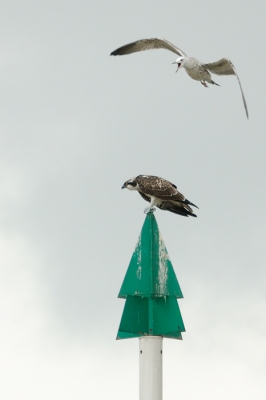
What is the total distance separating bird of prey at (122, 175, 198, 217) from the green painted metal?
4.74ft

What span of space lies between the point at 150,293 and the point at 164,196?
2703 millimetres

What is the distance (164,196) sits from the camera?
19.8m

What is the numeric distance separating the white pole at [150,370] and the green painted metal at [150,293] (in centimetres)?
33

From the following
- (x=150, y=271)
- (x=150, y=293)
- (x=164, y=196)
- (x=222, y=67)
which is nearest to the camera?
(x=150, y=293)

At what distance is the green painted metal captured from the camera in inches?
707

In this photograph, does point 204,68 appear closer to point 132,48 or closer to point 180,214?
point 132,48

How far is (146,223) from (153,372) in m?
3.22

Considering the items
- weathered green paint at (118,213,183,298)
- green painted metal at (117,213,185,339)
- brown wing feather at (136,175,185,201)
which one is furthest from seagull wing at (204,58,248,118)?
green painted metal at (117,213,185,339)

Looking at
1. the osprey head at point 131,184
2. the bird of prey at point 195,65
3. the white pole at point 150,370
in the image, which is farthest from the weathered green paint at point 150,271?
the bird of prey at point 195,65

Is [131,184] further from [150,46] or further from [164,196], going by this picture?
[150,46]

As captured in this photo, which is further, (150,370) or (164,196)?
(164,196)

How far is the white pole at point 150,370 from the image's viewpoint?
17.0 meters

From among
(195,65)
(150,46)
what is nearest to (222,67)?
(195,65)

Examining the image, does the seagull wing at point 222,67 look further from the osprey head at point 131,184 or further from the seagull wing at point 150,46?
the osprey head at point 131,184
